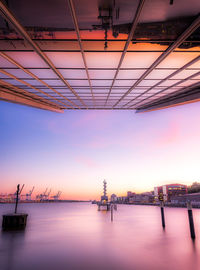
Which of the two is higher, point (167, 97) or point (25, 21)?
point (167, 97)

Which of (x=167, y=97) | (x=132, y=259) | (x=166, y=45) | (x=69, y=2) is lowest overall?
(x=132, y=259)

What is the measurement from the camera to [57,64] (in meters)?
13.3

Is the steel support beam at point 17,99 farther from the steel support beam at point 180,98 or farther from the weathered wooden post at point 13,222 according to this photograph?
the steel support beam at point 180,98

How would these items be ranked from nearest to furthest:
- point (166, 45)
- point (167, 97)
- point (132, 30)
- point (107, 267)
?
point (107, 267) → point (132, 30) → point (166, 45) → point (167, 97)

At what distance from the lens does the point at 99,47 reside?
36.7ft

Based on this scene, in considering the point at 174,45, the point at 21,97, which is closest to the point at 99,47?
the point at 174,45

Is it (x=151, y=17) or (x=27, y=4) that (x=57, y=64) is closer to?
(x=27, y=4)

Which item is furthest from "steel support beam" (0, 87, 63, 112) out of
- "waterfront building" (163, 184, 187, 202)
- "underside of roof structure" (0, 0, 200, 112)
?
"waterfront building" (163, 184, 187, 202)

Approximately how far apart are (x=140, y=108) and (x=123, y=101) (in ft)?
18.7

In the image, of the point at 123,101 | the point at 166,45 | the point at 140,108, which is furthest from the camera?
the point at 140,108

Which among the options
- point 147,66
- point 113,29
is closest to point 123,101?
point 147,66

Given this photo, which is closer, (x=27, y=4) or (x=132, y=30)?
(x=27, y=4)

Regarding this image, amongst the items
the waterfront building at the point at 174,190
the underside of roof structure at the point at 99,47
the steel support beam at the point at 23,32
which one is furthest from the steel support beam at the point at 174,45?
the waterfront building at the point at 174,190

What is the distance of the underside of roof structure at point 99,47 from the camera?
27.7 ft
